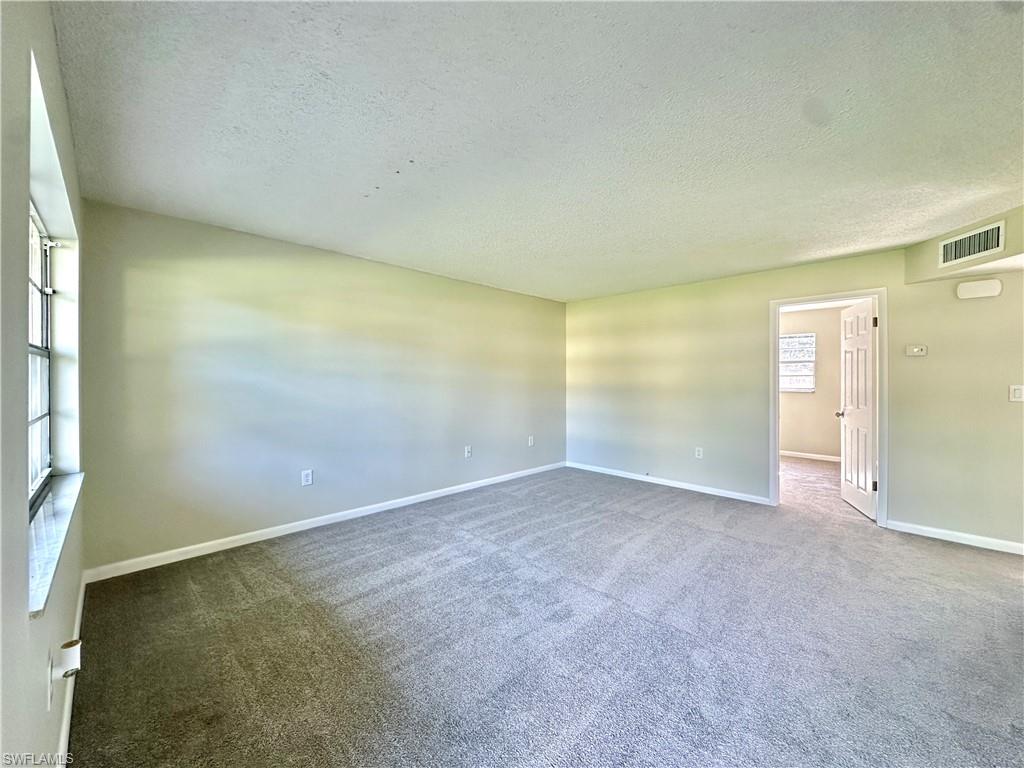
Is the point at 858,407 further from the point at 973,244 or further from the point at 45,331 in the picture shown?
the point at 45,331

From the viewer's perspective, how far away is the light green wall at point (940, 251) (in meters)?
2.50

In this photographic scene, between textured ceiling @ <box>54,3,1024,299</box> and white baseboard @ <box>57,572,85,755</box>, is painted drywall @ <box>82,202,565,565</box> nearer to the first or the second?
textured ceiling @ <box>54,3,1024,299</box>

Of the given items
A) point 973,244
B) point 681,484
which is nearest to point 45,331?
point 681,484

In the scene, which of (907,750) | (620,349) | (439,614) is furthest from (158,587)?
(620,349)

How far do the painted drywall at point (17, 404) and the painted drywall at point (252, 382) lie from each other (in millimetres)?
1799

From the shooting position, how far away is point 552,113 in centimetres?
164

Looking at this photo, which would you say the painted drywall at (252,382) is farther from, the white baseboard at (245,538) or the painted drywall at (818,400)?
the painted drywall at (818,400)

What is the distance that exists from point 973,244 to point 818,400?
13.4 ft

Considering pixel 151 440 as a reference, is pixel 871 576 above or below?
below

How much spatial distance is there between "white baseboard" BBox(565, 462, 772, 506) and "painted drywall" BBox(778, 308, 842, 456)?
8.33ft

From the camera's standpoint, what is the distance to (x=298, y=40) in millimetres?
1293

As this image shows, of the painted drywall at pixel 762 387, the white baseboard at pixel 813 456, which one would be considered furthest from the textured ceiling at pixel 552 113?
the white baseboard at pixel 813 456

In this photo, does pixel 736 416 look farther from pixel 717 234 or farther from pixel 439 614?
pixel 439 614

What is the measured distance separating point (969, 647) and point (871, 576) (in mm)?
689
